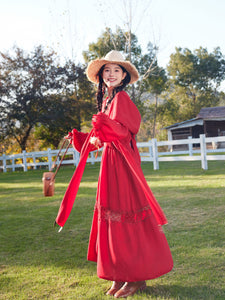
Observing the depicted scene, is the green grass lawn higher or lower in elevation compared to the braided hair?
lower

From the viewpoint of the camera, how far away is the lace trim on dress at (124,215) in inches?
103

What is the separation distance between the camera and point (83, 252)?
3.84m

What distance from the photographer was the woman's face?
119 inches

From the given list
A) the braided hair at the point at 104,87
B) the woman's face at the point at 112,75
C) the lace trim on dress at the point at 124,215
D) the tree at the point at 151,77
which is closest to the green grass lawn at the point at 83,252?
the lace trim on dress at the point at 124,215

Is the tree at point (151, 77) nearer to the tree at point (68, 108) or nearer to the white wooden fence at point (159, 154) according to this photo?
the tree at point (68, 108)

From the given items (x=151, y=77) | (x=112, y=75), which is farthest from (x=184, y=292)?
(x=151, y=77)

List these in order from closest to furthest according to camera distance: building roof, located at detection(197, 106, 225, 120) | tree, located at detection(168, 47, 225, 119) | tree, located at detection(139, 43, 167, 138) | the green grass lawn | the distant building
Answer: the green grass lawn < building roof, located at detection(197, 106, 225, 120) < the distant building < tree, located at detection(139, 43, 167, 138) < tree, located at detection(168, 47, 225, 119)

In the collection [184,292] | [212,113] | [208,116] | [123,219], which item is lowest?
[184,292]

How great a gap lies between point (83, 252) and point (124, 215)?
1443 millimetres

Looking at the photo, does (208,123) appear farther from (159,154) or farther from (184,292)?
(184,292)

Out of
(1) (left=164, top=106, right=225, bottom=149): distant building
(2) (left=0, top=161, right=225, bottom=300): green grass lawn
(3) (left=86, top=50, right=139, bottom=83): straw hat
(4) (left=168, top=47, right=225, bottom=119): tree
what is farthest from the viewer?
(4) (left=168, top=47, right=225, bottom=119): tree

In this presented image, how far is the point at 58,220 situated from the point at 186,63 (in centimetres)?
4186

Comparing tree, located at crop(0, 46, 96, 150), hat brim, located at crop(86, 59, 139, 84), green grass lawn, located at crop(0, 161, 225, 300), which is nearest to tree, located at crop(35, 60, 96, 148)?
tree, located at crop(0, 46, 96, 150)

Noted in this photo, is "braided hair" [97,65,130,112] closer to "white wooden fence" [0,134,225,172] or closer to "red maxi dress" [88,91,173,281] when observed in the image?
"red maxi dress" [88,91,173,281]
